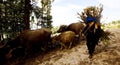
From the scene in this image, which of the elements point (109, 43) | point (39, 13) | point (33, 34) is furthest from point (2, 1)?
point (109, 43)

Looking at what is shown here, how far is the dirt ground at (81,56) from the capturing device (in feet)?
37.9

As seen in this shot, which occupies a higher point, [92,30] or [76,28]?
[92,30]

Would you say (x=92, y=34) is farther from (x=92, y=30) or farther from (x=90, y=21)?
(x=90, y=21)

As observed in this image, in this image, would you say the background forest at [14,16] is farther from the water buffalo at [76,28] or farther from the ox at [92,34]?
the ox at [92,34]

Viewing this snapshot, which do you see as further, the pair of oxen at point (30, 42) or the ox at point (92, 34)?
the pair of oxen at point (30, 42)

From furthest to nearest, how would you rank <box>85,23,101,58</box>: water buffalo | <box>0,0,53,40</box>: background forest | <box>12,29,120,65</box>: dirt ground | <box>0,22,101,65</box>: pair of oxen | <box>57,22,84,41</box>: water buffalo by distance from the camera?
<box>0,0,53,40</box>: background forest < <box>57,22,84,41</box>: water buffalo < <box>0,22,101,65</box>: pair of oxen < <box>85,23,101,58</box>: water buffalo < <box>12,29,120,65</box>: dirt ground

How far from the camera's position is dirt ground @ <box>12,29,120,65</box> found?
37.9 feet

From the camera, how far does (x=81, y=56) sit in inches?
491

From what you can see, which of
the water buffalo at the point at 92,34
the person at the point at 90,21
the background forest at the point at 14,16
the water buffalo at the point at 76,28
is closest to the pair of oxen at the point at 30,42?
the water buffalo at the point at 76,28

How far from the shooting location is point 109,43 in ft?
45.1

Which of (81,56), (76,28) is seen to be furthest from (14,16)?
(81,56)

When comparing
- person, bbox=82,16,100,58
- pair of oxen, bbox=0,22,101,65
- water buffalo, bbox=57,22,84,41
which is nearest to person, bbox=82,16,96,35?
person, bbox=82,16,100,58

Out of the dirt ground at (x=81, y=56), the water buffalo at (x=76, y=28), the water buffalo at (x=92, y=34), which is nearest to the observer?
the dirt ground at (x=81, y=56)

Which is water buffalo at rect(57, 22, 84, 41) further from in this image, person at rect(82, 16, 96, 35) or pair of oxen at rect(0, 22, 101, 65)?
person at rect(82, 16, 96, 35)
